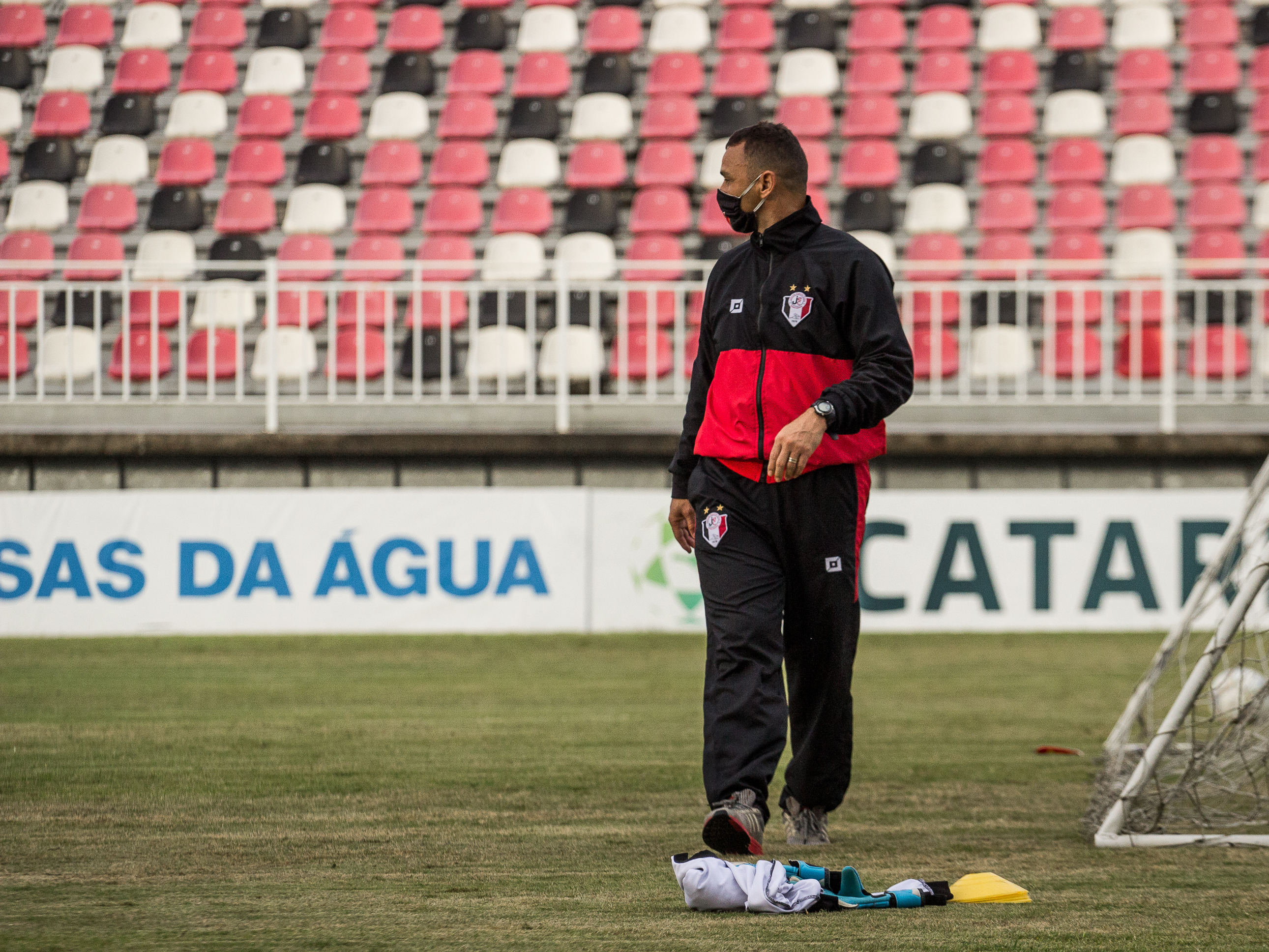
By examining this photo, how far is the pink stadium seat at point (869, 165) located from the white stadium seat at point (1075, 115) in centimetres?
133

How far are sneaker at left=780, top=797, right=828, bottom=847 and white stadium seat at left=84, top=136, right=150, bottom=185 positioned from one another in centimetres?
1111

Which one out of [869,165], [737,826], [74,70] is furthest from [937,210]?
[737,826]

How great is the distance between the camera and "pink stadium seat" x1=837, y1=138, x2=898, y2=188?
13.2 m

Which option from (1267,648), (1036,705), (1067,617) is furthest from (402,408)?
(1267,648)

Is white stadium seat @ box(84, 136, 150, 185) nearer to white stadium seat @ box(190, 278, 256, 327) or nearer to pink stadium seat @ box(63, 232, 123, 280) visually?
pink stadium seat @ box(63, 232, 123, 280)

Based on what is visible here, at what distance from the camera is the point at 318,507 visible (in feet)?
31.5

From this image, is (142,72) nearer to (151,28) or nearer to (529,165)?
(151,28)

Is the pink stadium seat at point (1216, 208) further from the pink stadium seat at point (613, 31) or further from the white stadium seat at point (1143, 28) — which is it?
the pink stadium seat at point (613, 31)

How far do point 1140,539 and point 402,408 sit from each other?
453cm

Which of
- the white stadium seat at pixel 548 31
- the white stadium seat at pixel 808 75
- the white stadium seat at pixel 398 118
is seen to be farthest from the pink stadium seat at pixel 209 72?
the white stadium seat at pixel 808 75

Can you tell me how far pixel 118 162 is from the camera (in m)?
13.7

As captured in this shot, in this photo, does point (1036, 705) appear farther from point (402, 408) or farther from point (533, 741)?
point (402, 408)

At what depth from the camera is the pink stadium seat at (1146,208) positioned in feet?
42.5

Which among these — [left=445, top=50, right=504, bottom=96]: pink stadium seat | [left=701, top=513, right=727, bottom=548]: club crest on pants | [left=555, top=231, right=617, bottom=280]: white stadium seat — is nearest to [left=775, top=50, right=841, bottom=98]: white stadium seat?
[left=555, top=231, right=617, bottom=280]: white stadium seat
